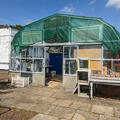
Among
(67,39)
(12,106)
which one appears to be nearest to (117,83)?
(67,39)

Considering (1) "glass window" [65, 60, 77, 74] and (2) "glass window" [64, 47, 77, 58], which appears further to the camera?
(2) "glass window" [64, 47, 77, 58]

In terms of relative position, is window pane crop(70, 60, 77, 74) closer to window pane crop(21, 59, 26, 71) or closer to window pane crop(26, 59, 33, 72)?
window pane crop(26, 59, 33, 72)

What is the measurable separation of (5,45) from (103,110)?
382 inches

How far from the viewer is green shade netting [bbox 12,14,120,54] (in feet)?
19.2

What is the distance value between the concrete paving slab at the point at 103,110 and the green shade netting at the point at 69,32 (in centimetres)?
309

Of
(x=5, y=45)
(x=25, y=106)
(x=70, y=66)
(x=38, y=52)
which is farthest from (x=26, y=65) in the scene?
(x=5, y=45)

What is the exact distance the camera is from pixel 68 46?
6699 mm

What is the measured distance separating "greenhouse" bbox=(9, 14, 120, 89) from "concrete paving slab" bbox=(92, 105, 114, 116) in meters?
1.99

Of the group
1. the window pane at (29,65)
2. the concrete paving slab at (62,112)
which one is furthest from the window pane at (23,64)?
the concrete paving slab at (62,112)

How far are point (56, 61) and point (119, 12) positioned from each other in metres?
7.29

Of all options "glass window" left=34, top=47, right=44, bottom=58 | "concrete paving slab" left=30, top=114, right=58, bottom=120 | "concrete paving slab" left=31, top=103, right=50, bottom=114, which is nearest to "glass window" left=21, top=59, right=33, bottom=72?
"glass window" left=34, top=47, right=44, bottom=58

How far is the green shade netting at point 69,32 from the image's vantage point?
5.87 metres

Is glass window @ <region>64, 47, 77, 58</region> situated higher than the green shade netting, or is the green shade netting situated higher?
the green shade netting

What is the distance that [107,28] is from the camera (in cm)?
595
